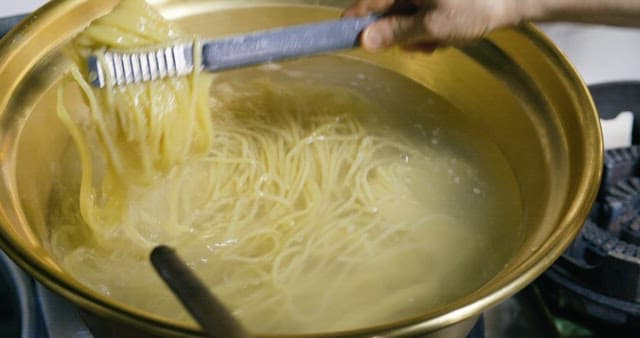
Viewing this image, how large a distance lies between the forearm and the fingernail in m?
0.26

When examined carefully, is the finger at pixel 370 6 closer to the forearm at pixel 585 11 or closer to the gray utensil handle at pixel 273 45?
the gray utensil handle at pixel 273 45

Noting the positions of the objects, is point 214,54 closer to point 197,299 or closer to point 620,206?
point 197,299

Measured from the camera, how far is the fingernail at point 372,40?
1.24m

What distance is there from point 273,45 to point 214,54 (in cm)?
11

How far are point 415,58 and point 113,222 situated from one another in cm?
84

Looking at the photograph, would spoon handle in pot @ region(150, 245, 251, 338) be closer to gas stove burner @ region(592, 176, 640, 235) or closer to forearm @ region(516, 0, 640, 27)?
forearm @ region(516, 0, 640, 27)

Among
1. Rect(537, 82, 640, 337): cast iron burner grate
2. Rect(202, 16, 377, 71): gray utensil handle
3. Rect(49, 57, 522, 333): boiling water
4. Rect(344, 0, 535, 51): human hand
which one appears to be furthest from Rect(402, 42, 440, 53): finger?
Rect(537, 82, 640, 337): cast iron burner grate

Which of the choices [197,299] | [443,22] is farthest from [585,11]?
[197,299]

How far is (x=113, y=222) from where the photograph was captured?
137cm

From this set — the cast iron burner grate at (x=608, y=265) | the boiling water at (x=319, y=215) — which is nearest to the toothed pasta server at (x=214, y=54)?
the boiling water at (x=319, y=215)

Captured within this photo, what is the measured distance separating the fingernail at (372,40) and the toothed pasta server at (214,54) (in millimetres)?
45

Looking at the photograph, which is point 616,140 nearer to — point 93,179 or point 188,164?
point 188,164

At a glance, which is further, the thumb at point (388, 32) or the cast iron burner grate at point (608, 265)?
the cast iron burner grate at point (608, 265)

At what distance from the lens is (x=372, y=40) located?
1247mm
